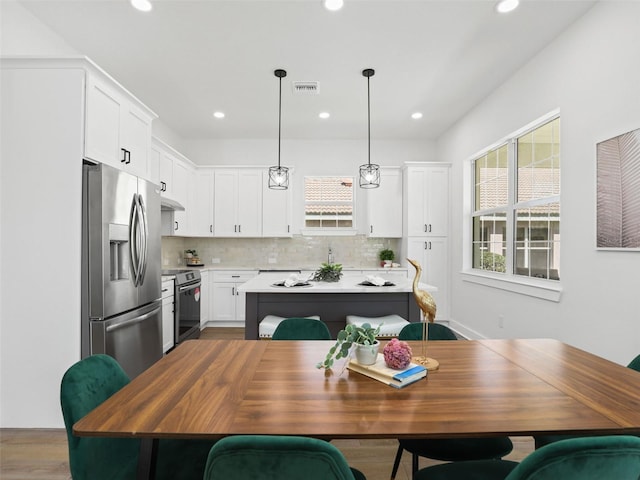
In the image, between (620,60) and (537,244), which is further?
(537,244)

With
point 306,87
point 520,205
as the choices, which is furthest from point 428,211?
point 306,87

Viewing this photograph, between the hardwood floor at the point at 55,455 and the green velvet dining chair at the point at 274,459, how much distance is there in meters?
1.36

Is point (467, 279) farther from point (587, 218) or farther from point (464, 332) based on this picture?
point (587, 218)

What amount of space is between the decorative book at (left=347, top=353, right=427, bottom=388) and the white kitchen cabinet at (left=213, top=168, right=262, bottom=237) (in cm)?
443

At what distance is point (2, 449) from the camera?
2135mm

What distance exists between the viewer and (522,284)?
11.3 feet

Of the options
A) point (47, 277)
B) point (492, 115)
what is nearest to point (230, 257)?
point (47, 277)

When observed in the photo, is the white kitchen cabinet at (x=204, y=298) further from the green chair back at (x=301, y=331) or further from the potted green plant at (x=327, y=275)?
the green chair back at (x=301, y=331)

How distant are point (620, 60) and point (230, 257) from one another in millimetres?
5193

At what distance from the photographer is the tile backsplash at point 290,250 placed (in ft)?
19.3

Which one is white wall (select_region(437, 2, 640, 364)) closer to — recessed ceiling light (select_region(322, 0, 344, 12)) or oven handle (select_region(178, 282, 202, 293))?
recessed ceiling light (select_region(322, 0, 344, 12))

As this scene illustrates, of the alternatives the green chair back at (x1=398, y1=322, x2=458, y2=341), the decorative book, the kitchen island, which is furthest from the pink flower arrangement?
the kitchen island

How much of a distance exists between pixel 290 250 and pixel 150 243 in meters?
3.01

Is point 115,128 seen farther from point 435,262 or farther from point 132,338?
point 435,262
